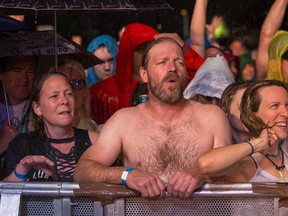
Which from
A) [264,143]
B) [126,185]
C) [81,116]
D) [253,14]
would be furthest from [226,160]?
[253,14]

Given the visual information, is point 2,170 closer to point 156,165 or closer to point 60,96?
point 60,96

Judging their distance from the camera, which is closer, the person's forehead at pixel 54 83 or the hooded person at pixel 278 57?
the person's forehead at pixel 54 83

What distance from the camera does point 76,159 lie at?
5145 mm

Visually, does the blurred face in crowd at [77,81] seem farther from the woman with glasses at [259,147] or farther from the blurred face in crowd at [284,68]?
the woman with glasses at [259,147]

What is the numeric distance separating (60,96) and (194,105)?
1.08 metres

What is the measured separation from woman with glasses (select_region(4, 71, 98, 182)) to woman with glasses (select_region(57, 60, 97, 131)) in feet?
2.20

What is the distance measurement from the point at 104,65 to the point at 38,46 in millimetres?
1753

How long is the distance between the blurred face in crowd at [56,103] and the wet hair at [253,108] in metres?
1.27

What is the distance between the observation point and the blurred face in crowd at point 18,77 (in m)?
6.49

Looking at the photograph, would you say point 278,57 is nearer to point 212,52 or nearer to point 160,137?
point 212,52

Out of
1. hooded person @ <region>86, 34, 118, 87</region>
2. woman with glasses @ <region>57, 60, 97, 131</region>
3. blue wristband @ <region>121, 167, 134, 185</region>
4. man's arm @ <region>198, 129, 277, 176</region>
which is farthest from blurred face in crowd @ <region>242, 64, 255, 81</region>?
blue wristband @ <region>121, 167, 134, 185</region>

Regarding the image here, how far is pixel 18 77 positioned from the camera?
21.5 feet

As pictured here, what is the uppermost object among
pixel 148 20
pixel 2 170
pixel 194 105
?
pixel 148 20

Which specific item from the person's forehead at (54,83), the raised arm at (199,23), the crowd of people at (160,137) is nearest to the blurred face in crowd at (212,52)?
the raised arm at (199,23)
